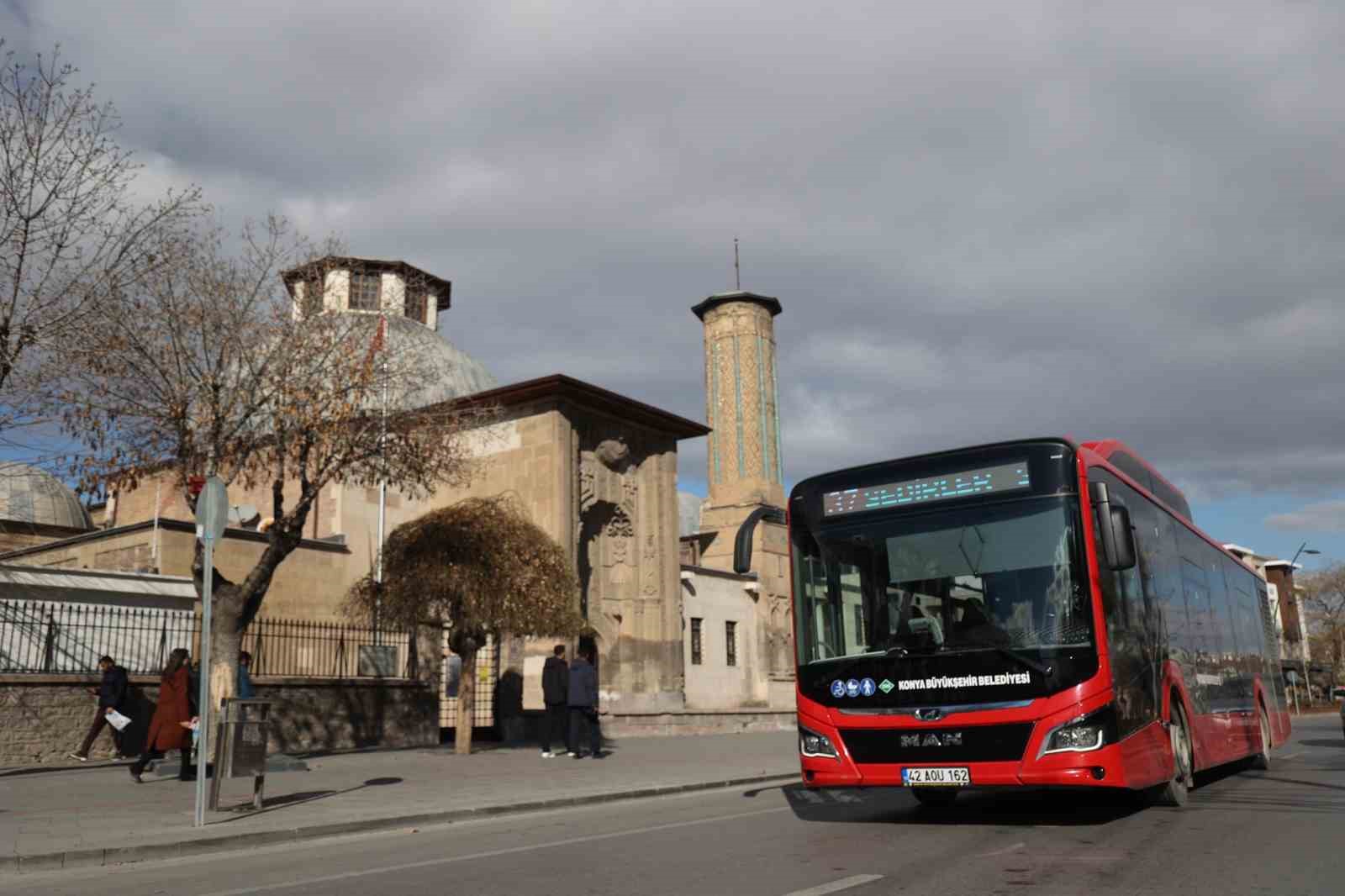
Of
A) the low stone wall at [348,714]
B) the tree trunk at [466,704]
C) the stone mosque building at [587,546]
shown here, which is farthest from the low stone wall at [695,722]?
the tree trunk at [466,704]

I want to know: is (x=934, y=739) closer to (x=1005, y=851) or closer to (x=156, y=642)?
(x=1005, y=851)

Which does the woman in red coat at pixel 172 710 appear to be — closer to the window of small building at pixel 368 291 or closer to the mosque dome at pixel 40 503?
the mosque dome at pixel 40 503

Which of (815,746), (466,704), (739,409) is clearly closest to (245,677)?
(466,704)

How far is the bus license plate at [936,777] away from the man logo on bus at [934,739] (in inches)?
7.3

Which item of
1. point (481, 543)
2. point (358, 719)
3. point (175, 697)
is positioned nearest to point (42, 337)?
point (175, 697)

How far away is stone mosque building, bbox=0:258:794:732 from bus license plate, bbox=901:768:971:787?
1356cm

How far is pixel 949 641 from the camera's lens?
8320 mm

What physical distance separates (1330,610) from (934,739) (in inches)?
3212

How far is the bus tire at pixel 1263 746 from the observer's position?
14.4m

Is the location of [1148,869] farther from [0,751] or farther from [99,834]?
[0,751]

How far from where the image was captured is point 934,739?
27.1 feet

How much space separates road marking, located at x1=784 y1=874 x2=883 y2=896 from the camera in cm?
593

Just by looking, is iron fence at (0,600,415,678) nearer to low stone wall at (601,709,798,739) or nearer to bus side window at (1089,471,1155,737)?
low stone wall at (601,709,798,739)

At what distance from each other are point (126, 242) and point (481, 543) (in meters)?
8.03
